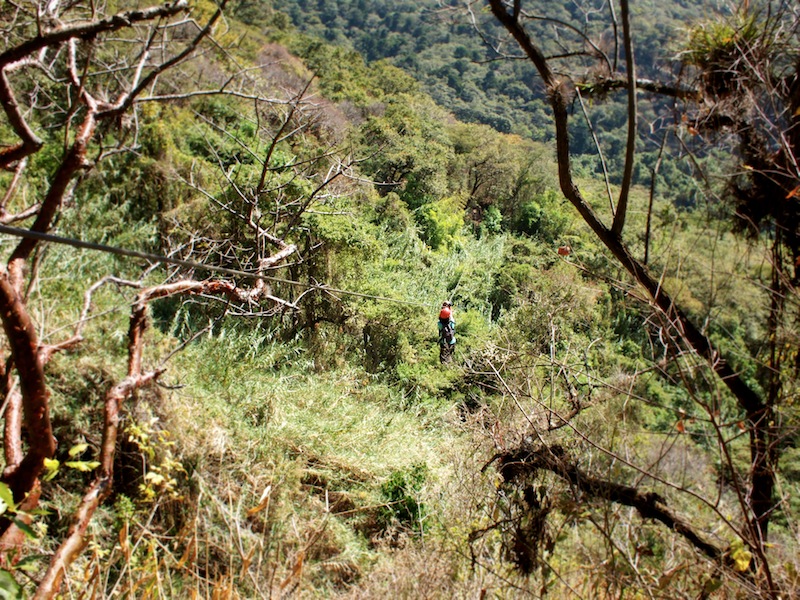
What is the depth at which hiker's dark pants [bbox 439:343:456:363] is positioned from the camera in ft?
20.1

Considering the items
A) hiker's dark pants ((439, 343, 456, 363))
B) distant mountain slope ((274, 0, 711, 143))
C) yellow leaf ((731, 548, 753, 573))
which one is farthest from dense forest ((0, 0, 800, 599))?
distant mountain slope ((274, 0, 711, 143))

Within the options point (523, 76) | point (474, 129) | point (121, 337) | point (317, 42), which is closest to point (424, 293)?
point (121, 337)

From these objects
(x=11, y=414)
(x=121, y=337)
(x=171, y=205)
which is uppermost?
(x=171, y=205)

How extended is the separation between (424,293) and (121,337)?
13.1 ft

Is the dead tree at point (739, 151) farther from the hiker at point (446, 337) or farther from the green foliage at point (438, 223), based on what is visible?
the green foliage at point (438, 223)

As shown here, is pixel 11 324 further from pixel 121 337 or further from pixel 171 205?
pixel 171 205

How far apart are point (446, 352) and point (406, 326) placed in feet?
2.11

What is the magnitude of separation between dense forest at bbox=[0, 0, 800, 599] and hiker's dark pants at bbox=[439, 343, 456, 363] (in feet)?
0.78

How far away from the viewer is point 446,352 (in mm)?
6180

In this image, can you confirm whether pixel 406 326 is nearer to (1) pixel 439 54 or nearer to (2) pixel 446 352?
(2) pixel 446 352

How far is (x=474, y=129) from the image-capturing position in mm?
10812

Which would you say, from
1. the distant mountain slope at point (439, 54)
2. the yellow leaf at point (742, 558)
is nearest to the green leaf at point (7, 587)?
the yellow leaf at point (742, 558)

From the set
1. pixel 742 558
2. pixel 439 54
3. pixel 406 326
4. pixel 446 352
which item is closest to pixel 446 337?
pixel 446 352

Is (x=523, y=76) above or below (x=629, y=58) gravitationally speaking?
above
